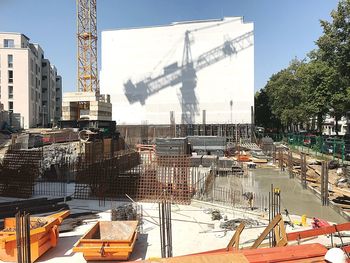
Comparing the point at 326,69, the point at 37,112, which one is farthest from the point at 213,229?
the point at 37,112

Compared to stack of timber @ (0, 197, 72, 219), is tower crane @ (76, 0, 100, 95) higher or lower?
higher

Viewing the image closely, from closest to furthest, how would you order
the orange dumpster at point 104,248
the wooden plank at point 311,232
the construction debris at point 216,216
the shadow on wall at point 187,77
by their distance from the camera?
the wooden plank at point 311,232 < the orange dumpster at point 104,248 < the construction debris at point 216,216 < the shadow on wall at point 187,77

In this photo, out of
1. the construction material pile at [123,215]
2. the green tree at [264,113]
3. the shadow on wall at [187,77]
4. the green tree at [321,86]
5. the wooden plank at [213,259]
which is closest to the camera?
the wooden plank at [213,259]

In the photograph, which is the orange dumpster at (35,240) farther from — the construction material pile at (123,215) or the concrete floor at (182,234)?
the construction material pile at (123,215)

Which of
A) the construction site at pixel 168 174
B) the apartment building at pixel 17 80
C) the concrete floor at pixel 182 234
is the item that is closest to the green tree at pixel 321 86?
the construction site at pixel 168 174

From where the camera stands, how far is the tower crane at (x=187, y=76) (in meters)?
42.4

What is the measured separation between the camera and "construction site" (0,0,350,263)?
22.5 feet

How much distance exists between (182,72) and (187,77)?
107cm

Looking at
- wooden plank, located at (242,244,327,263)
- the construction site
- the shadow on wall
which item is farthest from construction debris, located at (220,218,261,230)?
the shadow on wall

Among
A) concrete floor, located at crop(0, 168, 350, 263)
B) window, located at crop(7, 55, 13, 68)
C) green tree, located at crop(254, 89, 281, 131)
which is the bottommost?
concrete floor, located at crop(0, 168, 350, 263)

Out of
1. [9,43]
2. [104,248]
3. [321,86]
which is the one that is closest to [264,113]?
[321,86]

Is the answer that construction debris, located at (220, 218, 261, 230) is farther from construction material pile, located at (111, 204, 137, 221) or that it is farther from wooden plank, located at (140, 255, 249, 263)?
wooden plank, located at (140, 255, 249, 263)

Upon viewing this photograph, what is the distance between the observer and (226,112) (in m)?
42.3

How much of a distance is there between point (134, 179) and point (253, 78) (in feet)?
106
